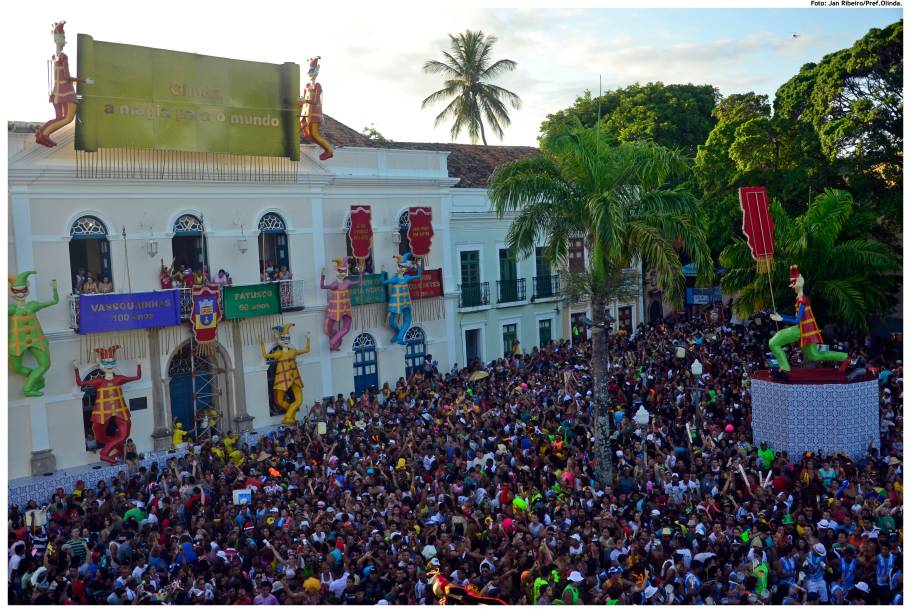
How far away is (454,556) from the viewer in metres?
13.4

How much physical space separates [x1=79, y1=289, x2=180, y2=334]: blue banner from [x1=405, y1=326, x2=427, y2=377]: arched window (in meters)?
7.71

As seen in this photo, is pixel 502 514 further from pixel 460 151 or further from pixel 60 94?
pixel 460 151

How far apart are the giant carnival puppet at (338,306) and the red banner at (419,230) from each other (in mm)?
2586

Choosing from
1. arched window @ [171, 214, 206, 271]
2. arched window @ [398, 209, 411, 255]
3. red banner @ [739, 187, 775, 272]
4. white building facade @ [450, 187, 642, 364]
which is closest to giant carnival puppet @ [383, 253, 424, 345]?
arched window @ [398, 209, 411, 255]

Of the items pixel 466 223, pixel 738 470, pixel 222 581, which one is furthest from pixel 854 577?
pixel 466 223

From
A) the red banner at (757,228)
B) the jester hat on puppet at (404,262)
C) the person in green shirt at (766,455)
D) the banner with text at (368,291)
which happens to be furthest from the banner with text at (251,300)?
the person in green shirt at (766,455)

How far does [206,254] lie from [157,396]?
148 inches

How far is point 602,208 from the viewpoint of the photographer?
17.2 m

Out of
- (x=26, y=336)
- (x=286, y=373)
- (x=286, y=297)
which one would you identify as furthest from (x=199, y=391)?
(x=26, y=336)

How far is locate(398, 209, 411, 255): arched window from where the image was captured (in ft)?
93.0

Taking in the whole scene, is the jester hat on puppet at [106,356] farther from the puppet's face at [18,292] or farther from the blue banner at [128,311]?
the puppet's face at [18,292]

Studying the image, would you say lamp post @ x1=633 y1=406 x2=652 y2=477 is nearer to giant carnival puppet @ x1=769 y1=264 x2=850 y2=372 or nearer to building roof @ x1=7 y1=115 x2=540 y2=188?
giant carnival puppet @ x1=769 y1=264 x2=850 y2=372

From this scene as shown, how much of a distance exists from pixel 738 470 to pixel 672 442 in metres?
2.65

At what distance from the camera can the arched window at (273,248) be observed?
25.3 meters
